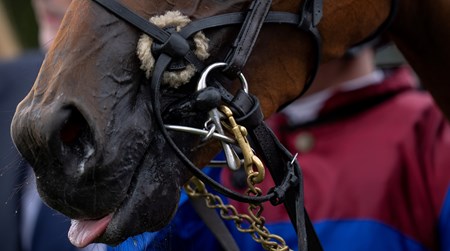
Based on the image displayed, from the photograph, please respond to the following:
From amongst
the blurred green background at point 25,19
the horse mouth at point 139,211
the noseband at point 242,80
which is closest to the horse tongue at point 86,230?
the horse mouth at point 139,211

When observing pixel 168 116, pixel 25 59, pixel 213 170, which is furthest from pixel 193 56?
pixel 25 59

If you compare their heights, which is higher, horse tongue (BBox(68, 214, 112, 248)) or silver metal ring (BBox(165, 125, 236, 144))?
silver metal ring (BBox(165, 125, 236, 144))

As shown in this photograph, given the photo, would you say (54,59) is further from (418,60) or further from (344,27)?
(418,60)

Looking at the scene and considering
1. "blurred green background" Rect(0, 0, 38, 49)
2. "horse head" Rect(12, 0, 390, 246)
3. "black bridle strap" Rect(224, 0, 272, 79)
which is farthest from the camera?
"blurred green background" Rect(0, 0, 38, 49)

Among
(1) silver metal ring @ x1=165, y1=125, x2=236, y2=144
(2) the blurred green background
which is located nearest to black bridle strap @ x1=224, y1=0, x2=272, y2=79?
(1) silver metal ring @ x1=165, y1=125, x2=236, y2=144

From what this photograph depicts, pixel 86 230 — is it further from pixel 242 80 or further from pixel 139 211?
pixel 242 80

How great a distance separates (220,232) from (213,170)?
1.02ft

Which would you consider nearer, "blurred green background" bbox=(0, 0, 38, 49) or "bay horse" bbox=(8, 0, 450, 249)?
"bay horse" bbox=(8, 0, 450, 249)

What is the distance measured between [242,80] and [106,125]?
0.24 meters

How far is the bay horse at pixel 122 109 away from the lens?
1.08m

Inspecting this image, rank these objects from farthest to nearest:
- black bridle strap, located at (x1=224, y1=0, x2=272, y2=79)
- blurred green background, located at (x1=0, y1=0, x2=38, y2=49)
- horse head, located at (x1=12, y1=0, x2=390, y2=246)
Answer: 1. blurred green background, located at (x1=0, y1=0, x2=38, y2=49)
2. black bridle strap, located at (x1=224, y1=0, x2=272, y2=79)
3. horse head, located at (x1=12, y1=0, x2=390, y2=246)

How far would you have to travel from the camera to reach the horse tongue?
1152 millimetres

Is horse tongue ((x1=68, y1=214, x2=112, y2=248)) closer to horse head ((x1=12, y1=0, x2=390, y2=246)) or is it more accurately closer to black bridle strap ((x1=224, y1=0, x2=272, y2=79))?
horse head ((x1=12, y1=0, x2=390, y2=246))

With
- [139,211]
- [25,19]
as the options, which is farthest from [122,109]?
[25,19]
